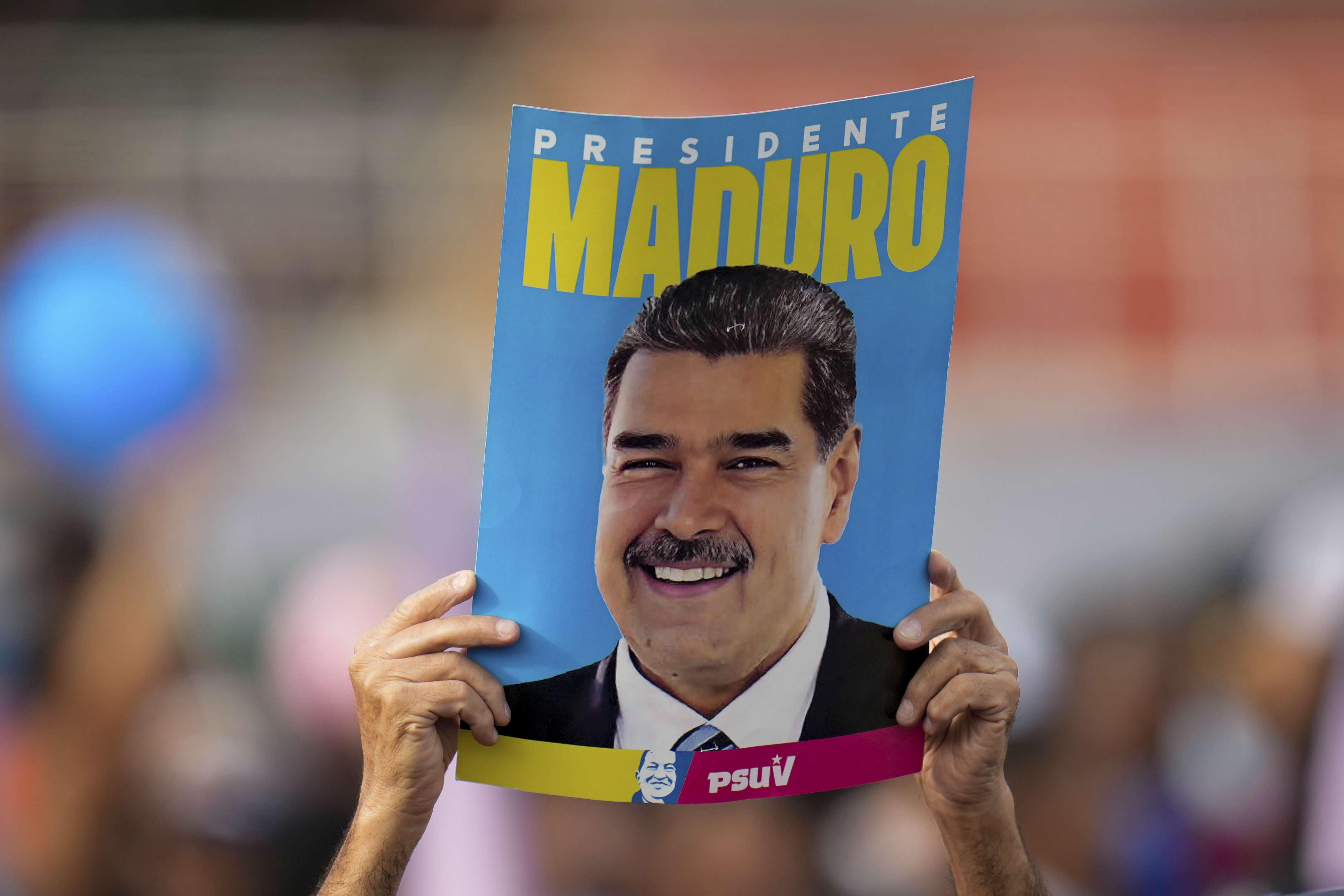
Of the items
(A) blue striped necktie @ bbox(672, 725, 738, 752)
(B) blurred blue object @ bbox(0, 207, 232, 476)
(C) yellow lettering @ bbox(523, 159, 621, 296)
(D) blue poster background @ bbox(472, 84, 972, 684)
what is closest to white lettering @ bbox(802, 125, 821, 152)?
(D) blue poster background @ bbox(472, 84, 972, 684)

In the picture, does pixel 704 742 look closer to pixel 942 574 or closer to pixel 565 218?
pixel 942 574

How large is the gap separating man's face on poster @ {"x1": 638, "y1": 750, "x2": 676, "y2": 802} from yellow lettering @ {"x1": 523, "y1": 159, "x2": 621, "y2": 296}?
1.23ft

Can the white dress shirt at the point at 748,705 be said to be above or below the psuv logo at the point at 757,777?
above

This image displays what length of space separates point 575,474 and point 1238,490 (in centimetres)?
244

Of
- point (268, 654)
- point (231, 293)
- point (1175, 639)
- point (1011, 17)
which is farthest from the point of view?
point (1011, 17)

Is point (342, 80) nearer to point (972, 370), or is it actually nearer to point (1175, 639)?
point (972, 370)

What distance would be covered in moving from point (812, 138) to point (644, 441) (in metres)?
0.27

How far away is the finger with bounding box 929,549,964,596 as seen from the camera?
1107 mm

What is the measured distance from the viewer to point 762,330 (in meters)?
1.08

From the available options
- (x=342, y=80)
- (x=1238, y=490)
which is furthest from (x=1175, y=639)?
(x=342, y=80)

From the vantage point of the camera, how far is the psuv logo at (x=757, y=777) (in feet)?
3.48

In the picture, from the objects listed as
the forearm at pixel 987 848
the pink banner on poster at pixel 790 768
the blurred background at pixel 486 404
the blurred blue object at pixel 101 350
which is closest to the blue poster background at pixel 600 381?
the pink banner on poster at pixel 790 768

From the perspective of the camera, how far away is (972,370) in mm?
3846

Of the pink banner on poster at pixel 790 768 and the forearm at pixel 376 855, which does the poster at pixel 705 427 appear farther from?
the forearm at pixel 376 855
